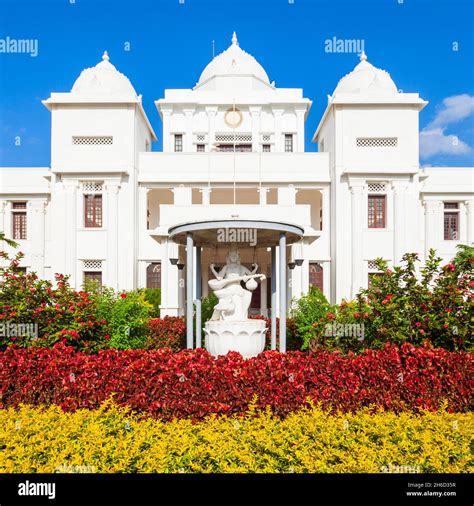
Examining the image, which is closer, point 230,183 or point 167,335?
point 167,335

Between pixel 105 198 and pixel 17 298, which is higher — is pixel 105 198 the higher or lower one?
the higher one

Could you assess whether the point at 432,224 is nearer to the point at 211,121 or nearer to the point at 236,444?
the point at 211,121

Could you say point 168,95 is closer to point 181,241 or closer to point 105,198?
point 105,198

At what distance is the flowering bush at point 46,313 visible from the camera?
7.16 metres

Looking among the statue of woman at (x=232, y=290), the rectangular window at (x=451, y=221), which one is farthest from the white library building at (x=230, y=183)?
the statue of woman at (x=232, y=290)

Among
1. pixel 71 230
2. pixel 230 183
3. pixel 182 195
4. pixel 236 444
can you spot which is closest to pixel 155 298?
pixel 182 195

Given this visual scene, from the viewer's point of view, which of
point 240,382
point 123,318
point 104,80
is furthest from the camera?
point 104,80

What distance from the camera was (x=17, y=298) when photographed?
24.3ft

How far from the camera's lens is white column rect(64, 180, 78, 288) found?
63.2ft

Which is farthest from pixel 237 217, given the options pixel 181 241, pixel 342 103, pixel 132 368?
pixel 342 103

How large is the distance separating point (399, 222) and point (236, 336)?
14350 mm

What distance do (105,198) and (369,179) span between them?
1142 centimetres

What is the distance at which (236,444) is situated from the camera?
3.93 m
